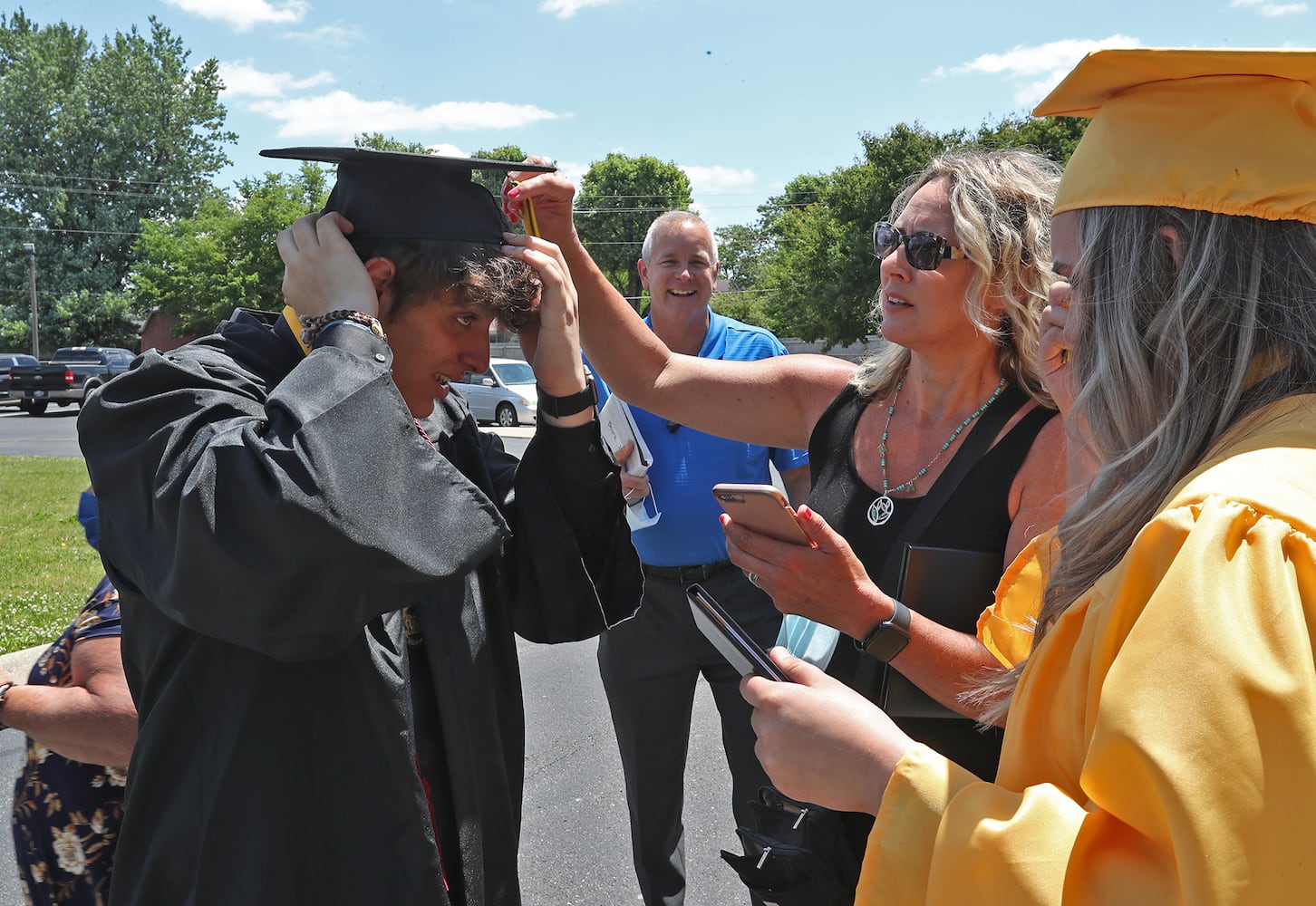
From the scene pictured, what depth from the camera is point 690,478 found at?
3.74 meters

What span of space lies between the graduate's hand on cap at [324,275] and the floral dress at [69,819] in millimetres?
975

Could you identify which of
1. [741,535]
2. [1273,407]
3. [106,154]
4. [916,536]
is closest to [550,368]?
[741,535]

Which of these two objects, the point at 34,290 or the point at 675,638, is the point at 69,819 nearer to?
the point at 675,638

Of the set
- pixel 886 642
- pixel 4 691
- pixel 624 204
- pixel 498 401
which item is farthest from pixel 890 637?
pixel 624 204

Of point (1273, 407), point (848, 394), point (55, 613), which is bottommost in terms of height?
point (55, 613)

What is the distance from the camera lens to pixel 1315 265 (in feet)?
3.54

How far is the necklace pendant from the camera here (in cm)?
228

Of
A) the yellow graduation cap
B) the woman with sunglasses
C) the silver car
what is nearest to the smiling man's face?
the woman with sunglasses

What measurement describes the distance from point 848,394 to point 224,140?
173 feet

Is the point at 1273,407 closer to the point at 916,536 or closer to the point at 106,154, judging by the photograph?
the point at 916,536

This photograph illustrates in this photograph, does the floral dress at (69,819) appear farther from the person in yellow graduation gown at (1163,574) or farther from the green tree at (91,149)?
the green tree at (91,149)

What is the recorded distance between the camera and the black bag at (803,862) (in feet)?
5.71

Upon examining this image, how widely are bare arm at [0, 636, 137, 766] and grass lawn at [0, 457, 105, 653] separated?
150 centimetres

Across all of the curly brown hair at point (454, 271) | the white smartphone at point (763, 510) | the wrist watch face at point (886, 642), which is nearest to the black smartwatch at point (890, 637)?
the wrist watch face at point (886, 642)
